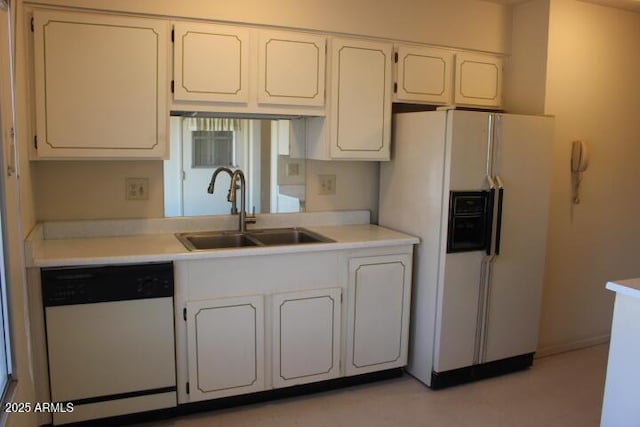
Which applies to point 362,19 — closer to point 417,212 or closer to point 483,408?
point 417,212

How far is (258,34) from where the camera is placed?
9.19ft

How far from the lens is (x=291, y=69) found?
288 centimetres

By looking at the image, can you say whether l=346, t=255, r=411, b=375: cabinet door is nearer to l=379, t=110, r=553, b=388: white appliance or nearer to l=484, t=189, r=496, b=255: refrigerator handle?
l=379, t=110, r=553, b=388: white appliance

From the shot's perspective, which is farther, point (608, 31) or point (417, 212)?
point (608, 31)

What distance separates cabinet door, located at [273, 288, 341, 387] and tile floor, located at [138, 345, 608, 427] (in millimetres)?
157

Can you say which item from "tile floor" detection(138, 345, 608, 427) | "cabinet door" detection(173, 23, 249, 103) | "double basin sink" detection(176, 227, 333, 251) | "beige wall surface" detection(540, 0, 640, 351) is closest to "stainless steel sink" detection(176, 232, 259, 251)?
"double basin sink" detection(176, 227, 333, 251)

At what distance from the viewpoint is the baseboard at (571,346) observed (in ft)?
11.6

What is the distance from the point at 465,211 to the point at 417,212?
0.30 meters

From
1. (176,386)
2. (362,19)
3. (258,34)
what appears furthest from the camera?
(362,19)

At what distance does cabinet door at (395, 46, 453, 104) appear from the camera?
3197 millimetres

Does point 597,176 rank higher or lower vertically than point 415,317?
higher

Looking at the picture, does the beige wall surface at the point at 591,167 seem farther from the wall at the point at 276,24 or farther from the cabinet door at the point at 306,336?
the cabinet door at the point at 306,336

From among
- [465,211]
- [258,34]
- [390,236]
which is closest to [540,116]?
[465,211]

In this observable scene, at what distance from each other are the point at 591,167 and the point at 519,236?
0.87 m
